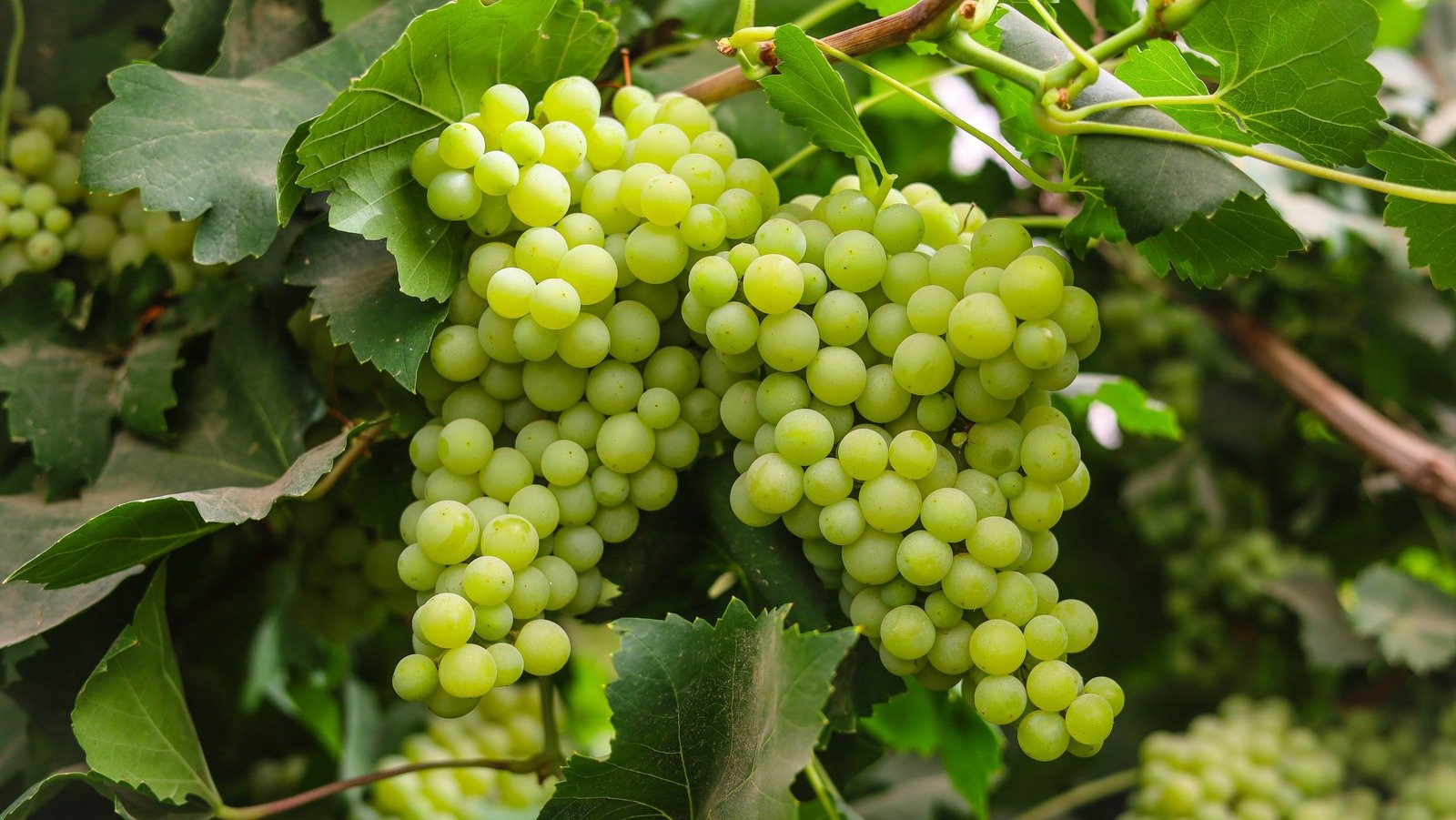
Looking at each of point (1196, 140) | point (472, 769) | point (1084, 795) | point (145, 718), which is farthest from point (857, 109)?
point (1084, 795)

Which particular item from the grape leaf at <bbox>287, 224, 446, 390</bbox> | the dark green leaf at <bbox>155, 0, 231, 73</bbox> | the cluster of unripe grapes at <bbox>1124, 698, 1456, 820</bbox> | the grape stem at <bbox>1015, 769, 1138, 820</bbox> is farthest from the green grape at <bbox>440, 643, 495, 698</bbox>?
the grape stem at <bbox>1015, 769, 1138, 820</bbox>

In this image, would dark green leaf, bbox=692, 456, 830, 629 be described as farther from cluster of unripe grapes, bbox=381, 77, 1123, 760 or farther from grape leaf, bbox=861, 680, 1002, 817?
grape leaf, bbox=861, 680, 1002, 817

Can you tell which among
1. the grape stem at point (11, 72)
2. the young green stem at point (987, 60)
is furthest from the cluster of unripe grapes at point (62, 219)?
the young green stem at point (987, 60)

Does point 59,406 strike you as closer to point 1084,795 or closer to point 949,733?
point 949,733

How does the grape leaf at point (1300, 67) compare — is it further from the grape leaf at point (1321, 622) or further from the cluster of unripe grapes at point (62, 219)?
the grape leaf at point (1321, 622)

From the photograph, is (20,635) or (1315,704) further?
(1315,704)

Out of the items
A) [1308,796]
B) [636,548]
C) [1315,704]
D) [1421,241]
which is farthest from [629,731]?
[1315,704]

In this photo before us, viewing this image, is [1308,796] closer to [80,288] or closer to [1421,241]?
[1421,241]
